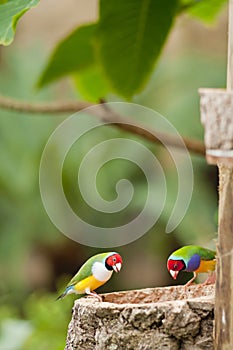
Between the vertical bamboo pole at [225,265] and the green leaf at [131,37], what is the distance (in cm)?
57

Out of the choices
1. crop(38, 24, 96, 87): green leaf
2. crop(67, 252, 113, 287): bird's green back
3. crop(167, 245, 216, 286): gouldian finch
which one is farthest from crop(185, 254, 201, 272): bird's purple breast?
crop(38, 24, 96, 87): green leaf

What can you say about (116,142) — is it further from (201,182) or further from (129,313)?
(129,313)

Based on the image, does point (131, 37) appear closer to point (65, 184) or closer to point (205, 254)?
point (205, 254)

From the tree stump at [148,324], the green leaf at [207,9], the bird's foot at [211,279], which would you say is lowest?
the tree stump at [148,324]

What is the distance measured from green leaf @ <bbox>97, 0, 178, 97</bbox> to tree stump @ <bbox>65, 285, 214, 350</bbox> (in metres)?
0.65

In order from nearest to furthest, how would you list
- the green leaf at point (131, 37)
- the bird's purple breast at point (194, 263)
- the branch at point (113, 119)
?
the bird's purple breast at point (194, 263) < the green leaf at point (131, 37) < the branch at point (113, 119)

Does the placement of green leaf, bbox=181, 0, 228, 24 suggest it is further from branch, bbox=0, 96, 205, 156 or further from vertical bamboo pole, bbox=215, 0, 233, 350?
vertical bamboo pole, bbox=215, 0, 233, 350

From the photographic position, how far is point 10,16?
1121mm

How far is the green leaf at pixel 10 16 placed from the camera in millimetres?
1098

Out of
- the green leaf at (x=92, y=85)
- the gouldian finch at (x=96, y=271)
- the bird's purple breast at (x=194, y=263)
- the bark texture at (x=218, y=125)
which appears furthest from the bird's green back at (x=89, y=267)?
the green leaf at (x=92, y=85)

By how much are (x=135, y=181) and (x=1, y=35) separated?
373cm

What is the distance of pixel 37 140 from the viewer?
15.7 ft

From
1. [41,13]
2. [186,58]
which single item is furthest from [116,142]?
[41,13]

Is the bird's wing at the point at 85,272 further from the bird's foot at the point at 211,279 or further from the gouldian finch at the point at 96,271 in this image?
the bird's foot at the point at 211,279
